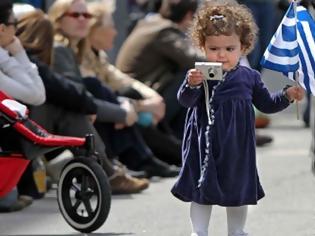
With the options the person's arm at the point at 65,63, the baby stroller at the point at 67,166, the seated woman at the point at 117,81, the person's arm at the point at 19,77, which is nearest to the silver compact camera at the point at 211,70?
the baby stroller at the point at 67,166

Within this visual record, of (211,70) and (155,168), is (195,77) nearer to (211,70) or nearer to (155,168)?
(211,70)

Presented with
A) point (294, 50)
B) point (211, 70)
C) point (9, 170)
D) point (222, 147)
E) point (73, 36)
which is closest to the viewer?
point (211, 70)

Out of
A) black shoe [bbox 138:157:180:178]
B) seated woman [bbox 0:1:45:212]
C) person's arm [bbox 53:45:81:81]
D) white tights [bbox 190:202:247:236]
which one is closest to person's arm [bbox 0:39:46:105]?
seated woman [bbox 0:1:45:212]

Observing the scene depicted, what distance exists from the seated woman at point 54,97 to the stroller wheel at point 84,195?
44.5 inches

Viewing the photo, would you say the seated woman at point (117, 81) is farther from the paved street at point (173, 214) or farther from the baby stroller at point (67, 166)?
the baby stroller at point (67, 166)

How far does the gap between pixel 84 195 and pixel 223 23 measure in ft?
5.61

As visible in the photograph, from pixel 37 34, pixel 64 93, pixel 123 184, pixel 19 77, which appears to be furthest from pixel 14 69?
pixel 123 184

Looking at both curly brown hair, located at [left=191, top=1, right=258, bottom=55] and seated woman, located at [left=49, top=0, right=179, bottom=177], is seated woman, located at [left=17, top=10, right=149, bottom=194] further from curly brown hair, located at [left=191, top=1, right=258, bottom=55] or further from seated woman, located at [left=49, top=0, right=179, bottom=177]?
curly brown hair, located at [left=191, top=1, right=258, bottom=55]

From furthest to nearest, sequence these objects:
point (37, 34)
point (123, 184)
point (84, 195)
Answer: point (123, 184)
point (37, 34)
point (84, 195)

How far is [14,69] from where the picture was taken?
848 cm

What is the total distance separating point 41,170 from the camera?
9.66 m

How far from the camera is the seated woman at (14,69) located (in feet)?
27.7

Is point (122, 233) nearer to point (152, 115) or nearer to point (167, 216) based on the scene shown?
point (167, 216)

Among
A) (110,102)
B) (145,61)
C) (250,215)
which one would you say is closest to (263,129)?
(145,61)
